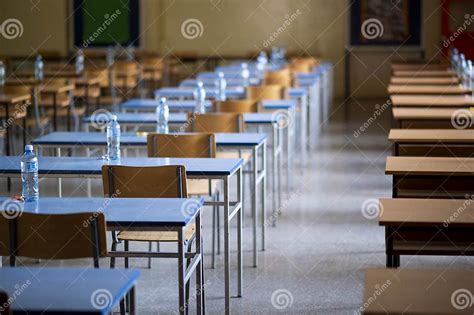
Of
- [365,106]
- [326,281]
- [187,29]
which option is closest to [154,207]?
[326,281]

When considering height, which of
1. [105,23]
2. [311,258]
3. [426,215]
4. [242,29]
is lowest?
[311,258]

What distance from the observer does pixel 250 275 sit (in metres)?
5.93

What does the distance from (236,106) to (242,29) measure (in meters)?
10.3

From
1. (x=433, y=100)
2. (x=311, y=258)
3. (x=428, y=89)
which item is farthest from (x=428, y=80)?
(x=311, y=258)

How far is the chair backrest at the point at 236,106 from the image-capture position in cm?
825

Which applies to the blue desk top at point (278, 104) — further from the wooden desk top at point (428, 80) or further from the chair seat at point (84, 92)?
the chair seat at point (84, 92)

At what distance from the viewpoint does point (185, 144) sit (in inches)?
233

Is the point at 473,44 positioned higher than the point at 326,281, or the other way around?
the point at 473,44

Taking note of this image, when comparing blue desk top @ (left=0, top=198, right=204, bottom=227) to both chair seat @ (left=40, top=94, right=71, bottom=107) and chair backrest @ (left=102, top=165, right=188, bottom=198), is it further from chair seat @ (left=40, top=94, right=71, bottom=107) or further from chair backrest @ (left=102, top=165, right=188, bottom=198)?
chair seat @ (left=40, top=94, right=71, bottom=107)

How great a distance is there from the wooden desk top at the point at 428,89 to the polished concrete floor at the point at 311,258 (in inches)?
32.0

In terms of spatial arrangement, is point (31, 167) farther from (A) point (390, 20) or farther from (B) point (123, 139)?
(A) point (390, 20)

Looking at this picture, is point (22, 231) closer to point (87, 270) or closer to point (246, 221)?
point (87, 270)

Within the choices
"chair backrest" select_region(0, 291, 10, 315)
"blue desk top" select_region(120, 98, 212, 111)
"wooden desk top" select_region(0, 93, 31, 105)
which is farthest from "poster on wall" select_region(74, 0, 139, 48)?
"chair backrest" select_region(0, 291, 10, 315)

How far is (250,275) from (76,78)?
283 inches
